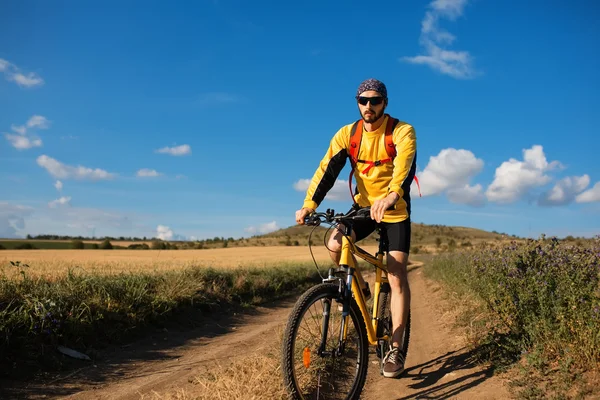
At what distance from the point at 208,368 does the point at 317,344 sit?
2.21 meters

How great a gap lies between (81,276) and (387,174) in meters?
5.64

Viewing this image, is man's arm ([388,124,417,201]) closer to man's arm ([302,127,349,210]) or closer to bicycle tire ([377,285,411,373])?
man's arm ([302,127,349,210])

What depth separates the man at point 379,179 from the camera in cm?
441

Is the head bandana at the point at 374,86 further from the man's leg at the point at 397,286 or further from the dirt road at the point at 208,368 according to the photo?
the dirt road at the point at 208,368

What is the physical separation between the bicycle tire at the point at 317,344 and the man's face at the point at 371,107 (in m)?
1.70

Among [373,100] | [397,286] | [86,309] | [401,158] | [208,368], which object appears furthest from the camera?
[86,309]

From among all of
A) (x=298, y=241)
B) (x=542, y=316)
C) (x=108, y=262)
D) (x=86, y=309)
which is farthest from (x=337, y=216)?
(x=298, y=241)

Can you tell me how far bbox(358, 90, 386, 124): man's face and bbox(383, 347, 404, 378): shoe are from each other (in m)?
2.33

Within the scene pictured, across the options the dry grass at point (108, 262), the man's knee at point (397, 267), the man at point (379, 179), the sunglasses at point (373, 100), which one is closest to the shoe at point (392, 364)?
the man at point (379, 179)

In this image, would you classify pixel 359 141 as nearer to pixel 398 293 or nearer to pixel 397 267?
pixel 397 267

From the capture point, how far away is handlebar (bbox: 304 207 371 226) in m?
3.93

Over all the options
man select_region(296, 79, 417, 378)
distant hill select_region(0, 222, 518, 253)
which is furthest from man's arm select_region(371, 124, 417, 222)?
distant hill select_region(0, 222, 518, 253)

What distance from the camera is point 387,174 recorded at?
15.1 feet

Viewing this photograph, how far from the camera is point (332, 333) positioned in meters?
3.89
